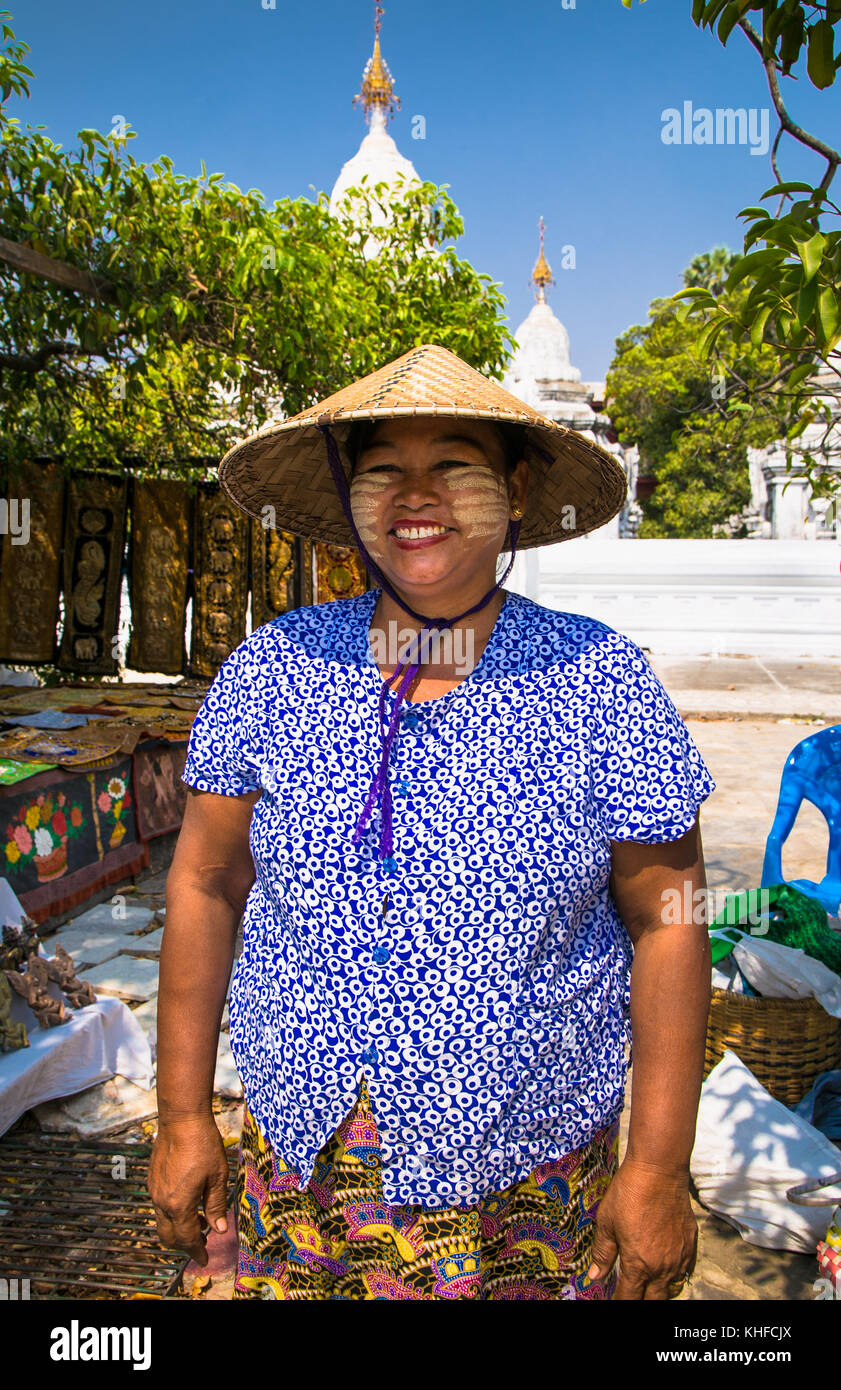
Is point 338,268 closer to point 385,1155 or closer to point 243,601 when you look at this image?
point 243,601

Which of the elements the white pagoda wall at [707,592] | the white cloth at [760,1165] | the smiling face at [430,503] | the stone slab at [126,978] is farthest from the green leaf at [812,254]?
the white pagoda wall at [707,592]

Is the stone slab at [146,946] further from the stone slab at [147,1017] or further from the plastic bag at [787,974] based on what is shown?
the plastic bag at [787,974]

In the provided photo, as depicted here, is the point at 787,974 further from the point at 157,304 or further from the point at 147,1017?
the point at 157,304

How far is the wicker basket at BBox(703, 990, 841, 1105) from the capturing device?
9.52 ft

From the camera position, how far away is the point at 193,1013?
1.44 metres

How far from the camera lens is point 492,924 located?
1228mm

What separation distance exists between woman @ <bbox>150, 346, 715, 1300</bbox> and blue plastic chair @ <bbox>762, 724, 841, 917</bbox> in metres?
2.59

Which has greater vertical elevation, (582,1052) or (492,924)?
(492,924)

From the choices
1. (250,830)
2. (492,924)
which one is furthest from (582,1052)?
(250,830)

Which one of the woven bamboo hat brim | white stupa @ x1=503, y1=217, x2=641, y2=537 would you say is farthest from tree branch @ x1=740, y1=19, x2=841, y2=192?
white stupa @ x1=503, y1=217, x2=641, y2=537

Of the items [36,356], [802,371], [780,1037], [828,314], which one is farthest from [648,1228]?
[36,356]

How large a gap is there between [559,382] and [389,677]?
25.7 metres

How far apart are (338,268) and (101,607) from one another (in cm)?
317

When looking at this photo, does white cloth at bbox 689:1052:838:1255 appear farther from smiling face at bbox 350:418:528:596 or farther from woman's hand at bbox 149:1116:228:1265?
smiling face at bbox 350:418:528:596
